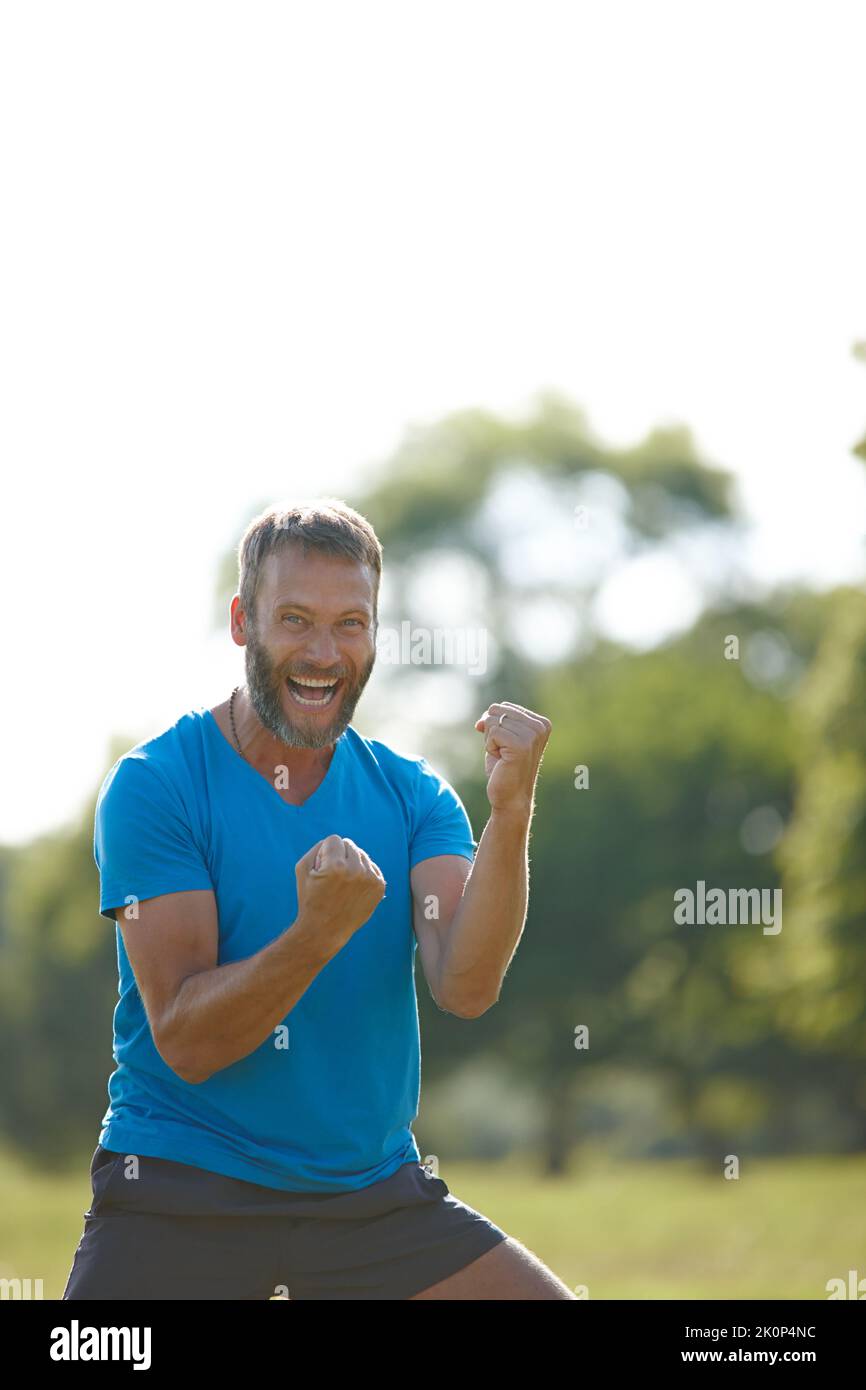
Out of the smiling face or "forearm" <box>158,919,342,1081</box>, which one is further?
the smiling face

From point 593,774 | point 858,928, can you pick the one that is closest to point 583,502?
point 593,774

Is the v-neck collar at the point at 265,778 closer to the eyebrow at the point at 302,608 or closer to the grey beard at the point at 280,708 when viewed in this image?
the grey beard at the point at 280,708

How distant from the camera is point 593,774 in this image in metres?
36.0

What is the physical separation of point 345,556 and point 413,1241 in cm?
182

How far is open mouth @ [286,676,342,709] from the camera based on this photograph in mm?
4492

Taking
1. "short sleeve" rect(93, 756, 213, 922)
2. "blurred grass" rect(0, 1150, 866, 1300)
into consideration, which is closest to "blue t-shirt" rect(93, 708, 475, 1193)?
"short sleeve" rect(93, 756, 213, 922)

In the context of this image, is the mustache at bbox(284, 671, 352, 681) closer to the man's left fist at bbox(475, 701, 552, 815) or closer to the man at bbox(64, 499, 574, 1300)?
the man at bbox(64, 499, 574, 1300)

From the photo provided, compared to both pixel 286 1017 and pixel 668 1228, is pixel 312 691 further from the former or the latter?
pixel 668 1228

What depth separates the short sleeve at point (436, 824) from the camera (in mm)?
4668

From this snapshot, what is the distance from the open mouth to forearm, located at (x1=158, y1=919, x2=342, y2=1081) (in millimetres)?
740

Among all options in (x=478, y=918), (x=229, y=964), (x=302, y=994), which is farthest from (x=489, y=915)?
(x=229, y=964)

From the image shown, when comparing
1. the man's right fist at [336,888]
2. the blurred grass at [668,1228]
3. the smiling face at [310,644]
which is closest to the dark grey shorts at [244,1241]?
the man's right fist at [336,888]

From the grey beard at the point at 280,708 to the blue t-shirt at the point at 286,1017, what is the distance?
148 mm
